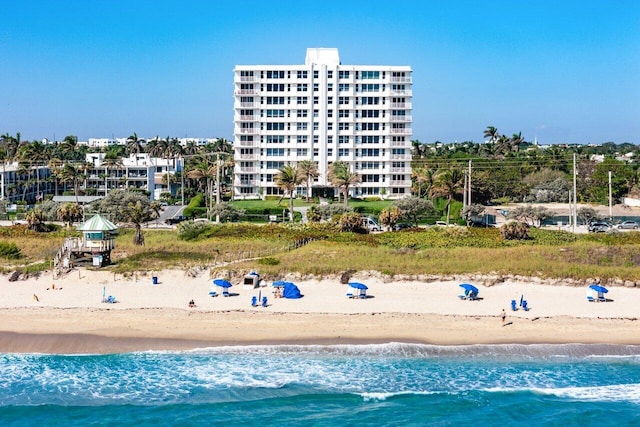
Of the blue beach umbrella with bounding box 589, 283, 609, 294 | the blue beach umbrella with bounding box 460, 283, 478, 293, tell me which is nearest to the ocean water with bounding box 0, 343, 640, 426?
the blue beach umbrella with bounding box 589, 283, 609, 294

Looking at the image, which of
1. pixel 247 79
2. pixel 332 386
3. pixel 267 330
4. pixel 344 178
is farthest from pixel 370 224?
pixel 332 386

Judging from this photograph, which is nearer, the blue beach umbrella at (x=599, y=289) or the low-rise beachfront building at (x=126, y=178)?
the blue beach umbrella at (x=599, y=289)

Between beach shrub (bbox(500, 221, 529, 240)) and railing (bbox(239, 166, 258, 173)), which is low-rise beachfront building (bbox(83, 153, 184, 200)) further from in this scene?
beach shrub (bbox(500, 221, 529, 240))

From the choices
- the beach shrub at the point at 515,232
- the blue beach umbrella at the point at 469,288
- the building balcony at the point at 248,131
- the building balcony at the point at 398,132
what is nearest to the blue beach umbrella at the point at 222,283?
the blue beach umbrella at the point at 469,288

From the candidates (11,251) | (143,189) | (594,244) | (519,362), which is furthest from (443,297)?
(143,189)

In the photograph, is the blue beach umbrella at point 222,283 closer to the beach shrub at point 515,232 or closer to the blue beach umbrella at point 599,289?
the blue beach umbrella at point 599,289
